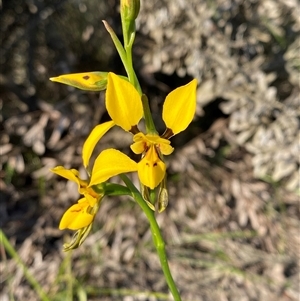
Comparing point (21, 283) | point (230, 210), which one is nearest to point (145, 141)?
point (21, 283)

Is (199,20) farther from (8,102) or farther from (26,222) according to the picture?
(26,222)

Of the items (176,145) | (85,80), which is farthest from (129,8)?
(176,145)

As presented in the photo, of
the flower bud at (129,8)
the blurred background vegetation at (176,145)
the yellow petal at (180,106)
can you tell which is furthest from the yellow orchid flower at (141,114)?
the blurred background vegetation at (176,145)

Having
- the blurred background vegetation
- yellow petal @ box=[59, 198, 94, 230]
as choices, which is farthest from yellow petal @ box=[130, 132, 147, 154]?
the blurred background vegetation

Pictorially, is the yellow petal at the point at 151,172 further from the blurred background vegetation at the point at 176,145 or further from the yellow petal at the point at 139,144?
the blurred background vegetation at the point at 176,145

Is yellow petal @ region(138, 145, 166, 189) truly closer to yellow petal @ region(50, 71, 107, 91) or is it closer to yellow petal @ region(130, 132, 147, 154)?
yellow petal @ region(130, 132, 147, 154)
